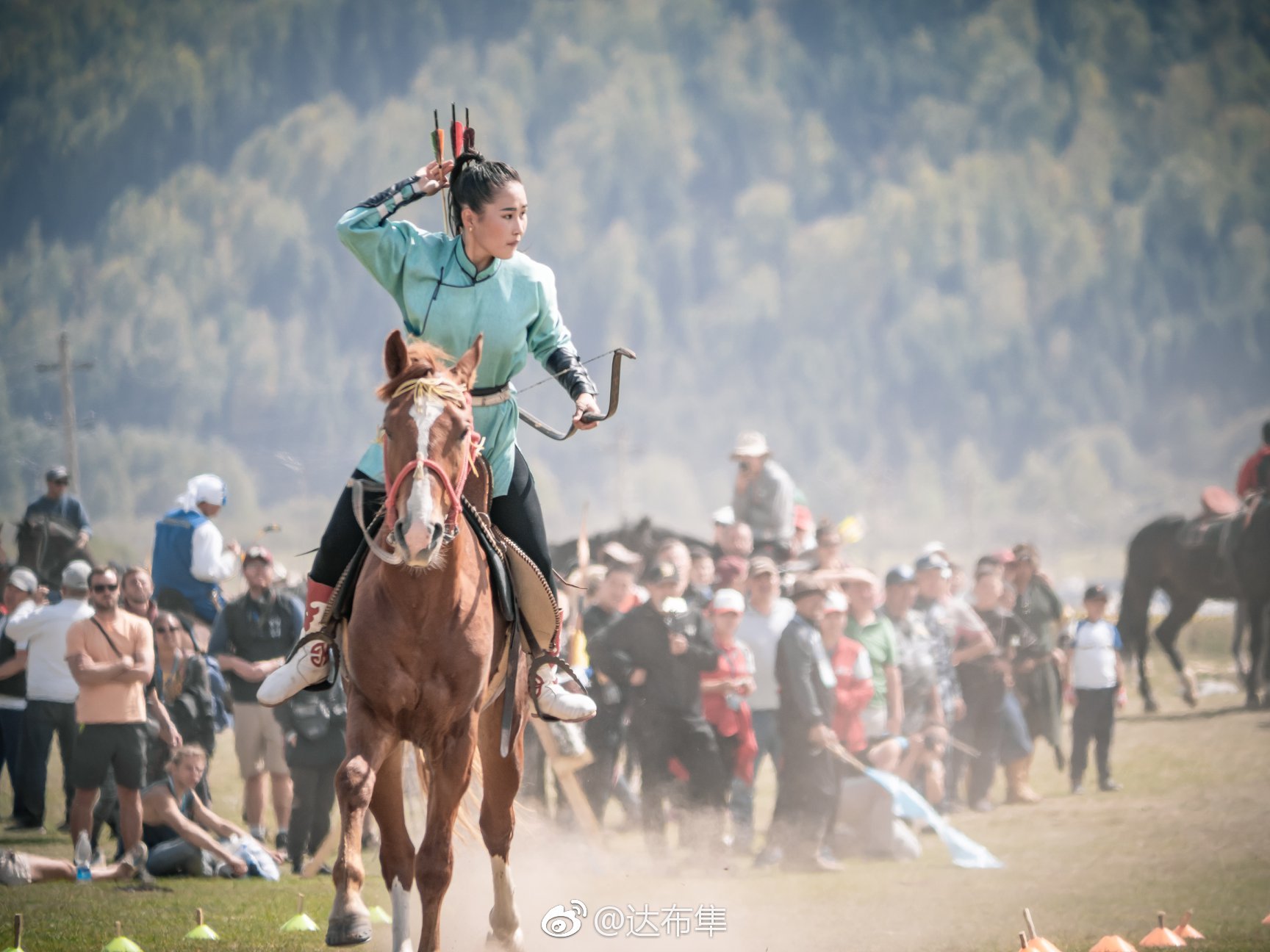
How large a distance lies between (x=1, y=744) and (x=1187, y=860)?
9214 mm

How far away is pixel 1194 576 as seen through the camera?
67.0 ft

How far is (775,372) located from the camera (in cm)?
9775

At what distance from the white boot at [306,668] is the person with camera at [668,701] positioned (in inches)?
205

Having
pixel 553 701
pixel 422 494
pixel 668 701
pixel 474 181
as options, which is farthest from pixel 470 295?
pixel 668 701

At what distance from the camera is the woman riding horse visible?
20.4ft

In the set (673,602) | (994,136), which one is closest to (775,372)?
(994,136)

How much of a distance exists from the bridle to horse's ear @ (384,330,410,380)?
3.2 inches

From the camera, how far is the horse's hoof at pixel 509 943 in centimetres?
689

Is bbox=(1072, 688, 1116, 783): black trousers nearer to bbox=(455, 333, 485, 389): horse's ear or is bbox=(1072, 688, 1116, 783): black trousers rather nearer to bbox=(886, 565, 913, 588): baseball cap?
bbox=(886, 565, 913, 588): baseball cap

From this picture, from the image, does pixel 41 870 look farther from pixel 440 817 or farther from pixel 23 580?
pixel 440 817

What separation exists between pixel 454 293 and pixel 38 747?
6823 mm

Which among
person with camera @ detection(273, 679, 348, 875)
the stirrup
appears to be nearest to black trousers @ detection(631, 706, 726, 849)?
person with camera @ detection(273, 679, 348, 875)

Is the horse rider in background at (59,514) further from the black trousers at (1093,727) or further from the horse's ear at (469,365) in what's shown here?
the black trousers at (1093,727)

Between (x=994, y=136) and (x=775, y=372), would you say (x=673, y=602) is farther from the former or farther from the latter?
(x=994, y=136)
